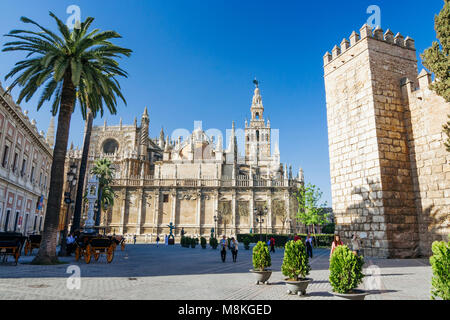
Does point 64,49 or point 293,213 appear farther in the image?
A: point 293,213

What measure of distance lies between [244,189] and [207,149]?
1871cm

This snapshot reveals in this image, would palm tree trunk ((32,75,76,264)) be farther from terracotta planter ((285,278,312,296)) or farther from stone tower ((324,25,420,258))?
stone tower ((324,25,420,258))

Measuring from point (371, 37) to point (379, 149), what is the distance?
611 centimetres

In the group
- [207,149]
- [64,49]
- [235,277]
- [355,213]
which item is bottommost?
[235,277]

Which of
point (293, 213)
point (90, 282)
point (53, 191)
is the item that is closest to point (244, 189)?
point (293, 213)

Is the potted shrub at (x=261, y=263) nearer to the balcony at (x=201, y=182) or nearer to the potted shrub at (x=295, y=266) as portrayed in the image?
the potted shrub at (x=295, y=266)

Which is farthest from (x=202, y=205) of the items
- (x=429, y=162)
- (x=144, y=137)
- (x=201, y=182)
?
(x=429, y=162)

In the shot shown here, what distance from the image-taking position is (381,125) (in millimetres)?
14453

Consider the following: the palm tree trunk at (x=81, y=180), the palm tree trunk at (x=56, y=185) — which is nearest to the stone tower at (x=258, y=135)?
the palm tree trunk at (x=81, y=180)

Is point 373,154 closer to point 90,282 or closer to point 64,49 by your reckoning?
point 90,282

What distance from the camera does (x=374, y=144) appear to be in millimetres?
14242

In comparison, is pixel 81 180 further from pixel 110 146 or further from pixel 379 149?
pixel 110 146

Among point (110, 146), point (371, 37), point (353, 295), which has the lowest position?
point (353, 295)

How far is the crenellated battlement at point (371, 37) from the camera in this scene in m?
15.2
